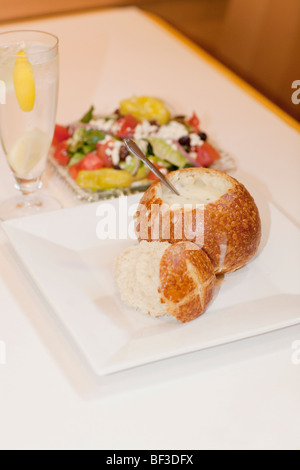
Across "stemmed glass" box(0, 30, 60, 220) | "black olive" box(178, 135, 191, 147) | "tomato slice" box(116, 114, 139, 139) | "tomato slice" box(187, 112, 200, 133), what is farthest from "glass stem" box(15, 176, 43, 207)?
"tomato slice" box(187, 112, 200, 133)

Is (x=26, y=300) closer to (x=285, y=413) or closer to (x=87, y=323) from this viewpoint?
(x=87, y=323)

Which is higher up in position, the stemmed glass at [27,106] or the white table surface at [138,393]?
the stemmed glass at [27,106]

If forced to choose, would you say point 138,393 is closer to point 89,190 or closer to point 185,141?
point 89,190

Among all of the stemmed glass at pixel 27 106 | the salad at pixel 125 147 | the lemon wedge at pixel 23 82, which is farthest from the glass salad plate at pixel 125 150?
the lemon wedge at pixel 23 82

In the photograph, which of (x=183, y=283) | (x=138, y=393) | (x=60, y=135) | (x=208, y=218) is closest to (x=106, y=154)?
(x=60, y=135)

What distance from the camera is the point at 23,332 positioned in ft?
3.35

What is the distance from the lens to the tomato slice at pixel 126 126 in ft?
4.99

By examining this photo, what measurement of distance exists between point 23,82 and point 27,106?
0.17 ft

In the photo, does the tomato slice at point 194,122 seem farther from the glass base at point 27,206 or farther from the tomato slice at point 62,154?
the glass base at point 27,206

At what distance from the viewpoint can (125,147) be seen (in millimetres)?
1442

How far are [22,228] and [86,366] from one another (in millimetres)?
333

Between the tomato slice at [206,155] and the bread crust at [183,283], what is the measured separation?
0.52 metres
